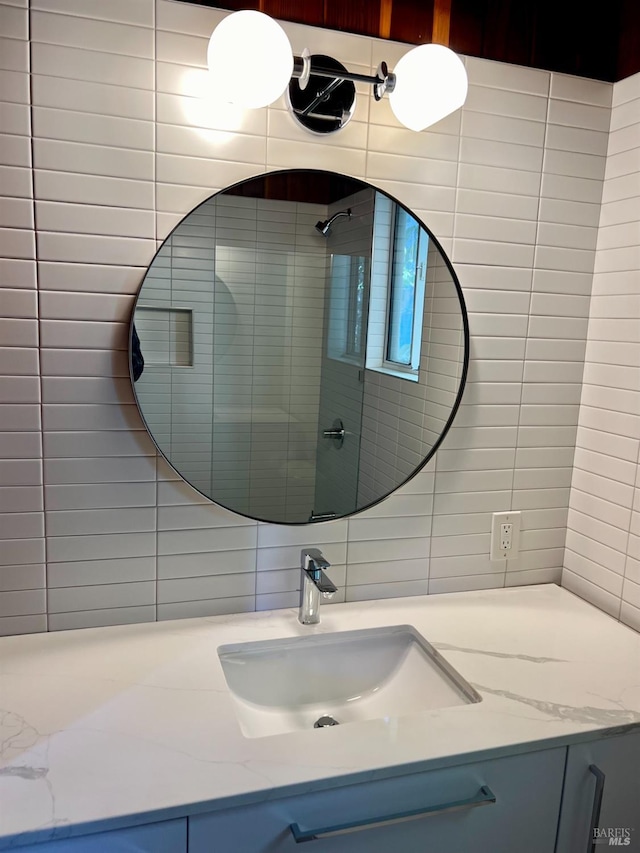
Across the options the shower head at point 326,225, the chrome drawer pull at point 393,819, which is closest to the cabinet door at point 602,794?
the chrome drawer pull at point 393,819

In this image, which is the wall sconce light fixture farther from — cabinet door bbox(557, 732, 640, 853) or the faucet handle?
cabinet door bbox(557, 732, 640, 853)

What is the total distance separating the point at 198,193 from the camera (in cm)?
120

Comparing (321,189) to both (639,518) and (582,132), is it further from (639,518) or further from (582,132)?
(639,518)

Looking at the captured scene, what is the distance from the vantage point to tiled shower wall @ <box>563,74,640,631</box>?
54.7 inches

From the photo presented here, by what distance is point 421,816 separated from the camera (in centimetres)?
96

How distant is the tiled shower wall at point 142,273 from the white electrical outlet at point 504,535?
0.02 metres

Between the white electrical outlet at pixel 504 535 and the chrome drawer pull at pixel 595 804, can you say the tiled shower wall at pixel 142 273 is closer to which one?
the white electrical outlet at pixel 504 535

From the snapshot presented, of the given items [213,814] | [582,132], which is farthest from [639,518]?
[213,814]

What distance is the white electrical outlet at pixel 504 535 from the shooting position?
1.52 metres

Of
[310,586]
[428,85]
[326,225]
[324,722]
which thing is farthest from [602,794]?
[428,85]

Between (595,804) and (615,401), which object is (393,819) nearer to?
(595,804)

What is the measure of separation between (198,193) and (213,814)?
1033mm

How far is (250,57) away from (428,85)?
0.34 m

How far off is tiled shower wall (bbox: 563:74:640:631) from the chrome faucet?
25.7 inches
